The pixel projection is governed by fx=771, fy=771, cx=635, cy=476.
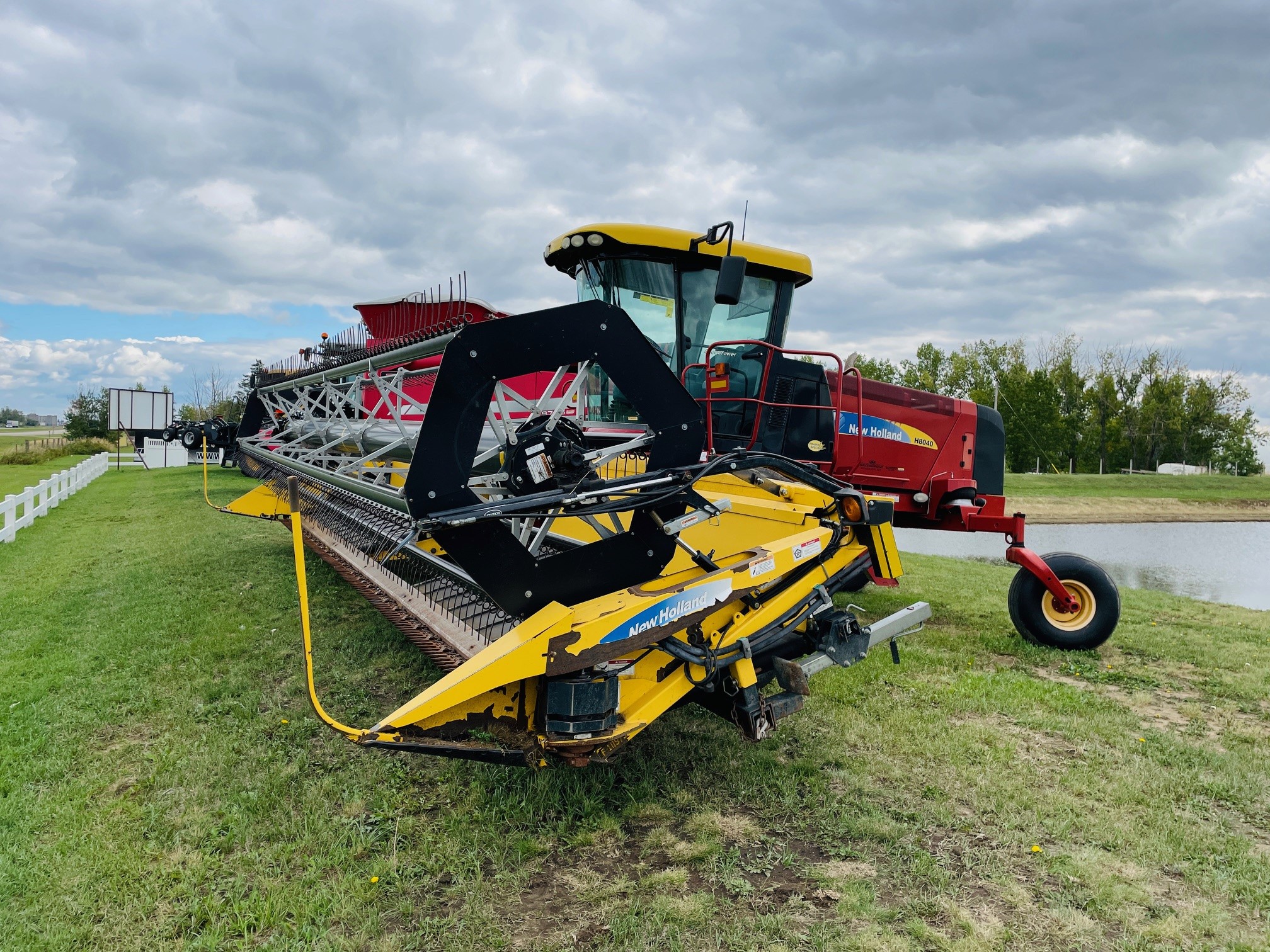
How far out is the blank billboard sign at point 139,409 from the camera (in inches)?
989

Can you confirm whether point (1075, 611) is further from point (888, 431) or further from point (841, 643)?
point (841, 643)

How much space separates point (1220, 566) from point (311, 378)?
16.8m

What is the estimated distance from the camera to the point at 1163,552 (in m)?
17.0

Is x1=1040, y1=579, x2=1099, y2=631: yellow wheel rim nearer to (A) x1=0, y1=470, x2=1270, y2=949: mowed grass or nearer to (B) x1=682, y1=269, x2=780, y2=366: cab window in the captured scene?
(A) x1=0, y1=470, x2=1270, y2=949: mowed grass

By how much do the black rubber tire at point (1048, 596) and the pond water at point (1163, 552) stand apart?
16.1ft

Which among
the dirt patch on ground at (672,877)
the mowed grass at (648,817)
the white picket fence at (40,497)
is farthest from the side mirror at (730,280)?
the white picket fence at (40,497)

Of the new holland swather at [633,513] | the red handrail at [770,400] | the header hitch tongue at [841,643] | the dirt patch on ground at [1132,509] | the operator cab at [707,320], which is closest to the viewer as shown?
the new holland swather at [633,513]

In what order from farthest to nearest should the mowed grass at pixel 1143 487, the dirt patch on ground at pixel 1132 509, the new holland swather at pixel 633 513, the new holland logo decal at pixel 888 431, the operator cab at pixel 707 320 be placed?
the mowed grass at pixel 1143 487 < the dirt patch on ground at pixel 1132 509 < the new holland logo decal at pixel 888 431 < the operator cab at pixel 707 320 < the new holland swather at pixel 633 513

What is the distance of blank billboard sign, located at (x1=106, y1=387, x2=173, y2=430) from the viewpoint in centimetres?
2512

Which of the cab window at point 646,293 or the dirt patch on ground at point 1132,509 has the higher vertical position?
the cab window at point 646,293

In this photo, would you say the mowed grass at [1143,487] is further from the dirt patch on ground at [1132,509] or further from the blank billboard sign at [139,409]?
the blank billboard sign at [139,409]

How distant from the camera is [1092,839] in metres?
3.14

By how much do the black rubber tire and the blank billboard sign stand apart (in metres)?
27.2

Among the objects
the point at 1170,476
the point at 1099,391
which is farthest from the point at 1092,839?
the point at 1099,391
